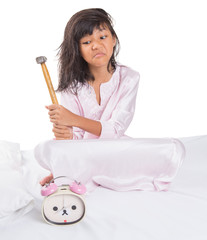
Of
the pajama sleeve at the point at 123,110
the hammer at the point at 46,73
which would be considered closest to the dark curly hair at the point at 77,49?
the pajama sleeve at the point at 123,110

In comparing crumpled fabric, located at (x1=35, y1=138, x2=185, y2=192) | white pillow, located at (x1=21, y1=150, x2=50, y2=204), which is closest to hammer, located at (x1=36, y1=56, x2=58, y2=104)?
crumpled fabric, located at (x1=35, y1=138, x2=185, y2=192)

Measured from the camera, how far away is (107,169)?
5.35 feet

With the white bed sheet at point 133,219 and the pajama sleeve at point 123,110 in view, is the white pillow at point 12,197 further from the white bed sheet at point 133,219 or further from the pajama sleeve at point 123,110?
the pajama sleeve at point 123,110

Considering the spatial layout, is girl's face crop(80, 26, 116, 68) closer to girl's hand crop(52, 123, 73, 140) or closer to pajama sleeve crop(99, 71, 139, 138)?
pajama sleeve crop(99, 71, 139, 138)

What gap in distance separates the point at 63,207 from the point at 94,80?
88 centimetres

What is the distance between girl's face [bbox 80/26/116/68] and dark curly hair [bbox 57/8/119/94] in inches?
0.9

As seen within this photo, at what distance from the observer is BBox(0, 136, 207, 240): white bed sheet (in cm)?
121

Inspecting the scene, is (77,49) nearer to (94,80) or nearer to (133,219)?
(94,80)

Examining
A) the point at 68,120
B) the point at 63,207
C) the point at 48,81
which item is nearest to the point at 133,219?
the point at 63,207

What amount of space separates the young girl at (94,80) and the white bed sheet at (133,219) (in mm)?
319

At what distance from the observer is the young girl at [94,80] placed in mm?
1797

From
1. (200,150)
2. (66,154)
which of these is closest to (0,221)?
(66,154)

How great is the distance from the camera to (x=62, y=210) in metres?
1.29

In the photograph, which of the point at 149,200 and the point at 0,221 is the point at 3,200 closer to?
the point at 0,221
